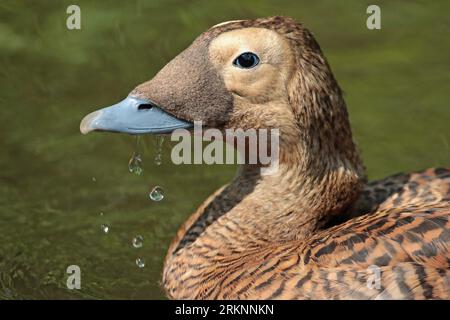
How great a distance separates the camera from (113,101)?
32.3 ft

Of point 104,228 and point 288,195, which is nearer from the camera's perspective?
point 288,195

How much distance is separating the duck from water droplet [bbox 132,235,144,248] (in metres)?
0.73

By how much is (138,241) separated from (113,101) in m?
1.82

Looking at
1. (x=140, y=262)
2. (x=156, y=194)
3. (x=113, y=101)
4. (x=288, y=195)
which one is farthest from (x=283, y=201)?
(x=113, y=101)

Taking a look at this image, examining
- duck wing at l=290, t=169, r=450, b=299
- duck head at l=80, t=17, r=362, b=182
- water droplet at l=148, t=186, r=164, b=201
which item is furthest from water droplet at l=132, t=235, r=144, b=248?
duck wing at l=290, t=169, r=450, b=299

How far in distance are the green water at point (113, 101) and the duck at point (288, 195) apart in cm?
90

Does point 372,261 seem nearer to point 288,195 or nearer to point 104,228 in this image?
point 288,195

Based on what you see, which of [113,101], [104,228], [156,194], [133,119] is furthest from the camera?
[113,101]

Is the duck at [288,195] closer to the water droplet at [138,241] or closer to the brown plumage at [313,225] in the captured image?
the brown plumage at [313,225]

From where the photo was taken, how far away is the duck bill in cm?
664

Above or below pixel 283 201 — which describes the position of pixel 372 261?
below

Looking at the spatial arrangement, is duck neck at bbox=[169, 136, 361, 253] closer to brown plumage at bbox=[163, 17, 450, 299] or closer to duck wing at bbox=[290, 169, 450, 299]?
brown plumage at bbox=[163, 17, 450, 299]

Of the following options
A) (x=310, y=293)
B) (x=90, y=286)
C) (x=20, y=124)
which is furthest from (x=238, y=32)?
(x=20, y=124)
